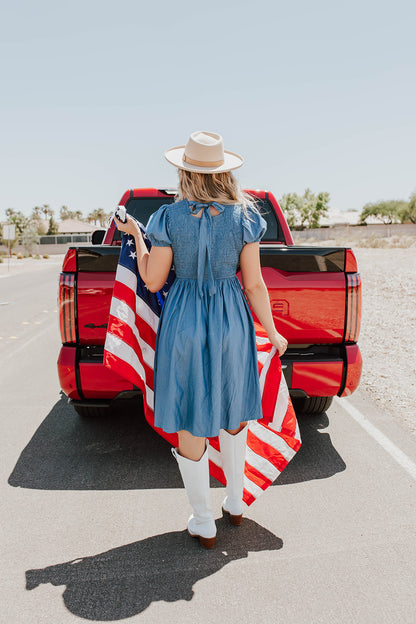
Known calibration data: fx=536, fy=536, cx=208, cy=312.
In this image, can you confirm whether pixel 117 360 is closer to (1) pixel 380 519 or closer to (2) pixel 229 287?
(2) pixel 229 287

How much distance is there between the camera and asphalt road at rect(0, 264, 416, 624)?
2.38 metres

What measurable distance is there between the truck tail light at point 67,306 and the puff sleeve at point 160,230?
115 cm

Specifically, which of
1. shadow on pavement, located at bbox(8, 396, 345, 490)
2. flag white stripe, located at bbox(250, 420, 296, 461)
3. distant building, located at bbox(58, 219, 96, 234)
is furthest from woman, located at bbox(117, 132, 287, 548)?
distant building, located at bbox(58, 219, 96, 234)

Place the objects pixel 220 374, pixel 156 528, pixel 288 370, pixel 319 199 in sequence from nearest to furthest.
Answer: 1. pixel 220 374
2. pixel 156 528
3. pixel 288 370
4. pixel 319 199

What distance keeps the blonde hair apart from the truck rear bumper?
4.63 feet

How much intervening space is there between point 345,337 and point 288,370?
0.47 meters

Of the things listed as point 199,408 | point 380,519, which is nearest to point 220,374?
point 199,408

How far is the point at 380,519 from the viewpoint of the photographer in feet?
10.1

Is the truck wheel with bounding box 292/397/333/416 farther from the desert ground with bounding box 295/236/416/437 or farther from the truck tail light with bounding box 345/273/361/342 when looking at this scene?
the truck tail light with bounding box 345/273/361/342

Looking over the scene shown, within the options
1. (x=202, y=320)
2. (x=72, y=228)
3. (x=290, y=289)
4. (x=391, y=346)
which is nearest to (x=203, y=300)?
(x=202, y=320)

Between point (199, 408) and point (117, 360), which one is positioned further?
point (117, 360)

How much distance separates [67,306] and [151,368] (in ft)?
2.89

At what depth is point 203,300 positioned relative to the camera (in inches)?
105

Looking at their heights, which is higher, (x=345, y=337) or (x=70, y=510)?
(x=345, y=337)
